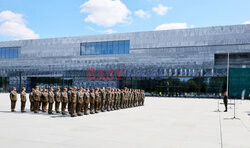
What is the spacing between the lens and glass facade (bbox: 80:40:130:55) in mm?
54500

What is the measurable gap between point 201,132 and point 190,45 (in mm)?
41087

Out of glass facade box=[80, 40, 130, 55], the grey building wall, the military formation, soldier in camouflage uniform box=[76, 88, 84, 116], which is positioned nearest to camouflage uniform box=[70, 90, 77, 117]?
the military formation

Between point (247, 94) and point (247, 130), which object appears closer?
point (247, 130)

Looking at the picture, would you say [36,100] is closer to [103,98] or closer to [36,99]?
[36,99]

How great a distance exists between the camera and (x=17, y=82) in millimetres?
61875

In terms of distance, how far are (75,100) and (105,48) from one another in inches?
1656

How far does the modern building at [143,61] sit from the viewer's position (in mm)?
47281

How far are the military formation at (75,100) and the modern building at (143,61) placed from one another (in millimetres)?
30744

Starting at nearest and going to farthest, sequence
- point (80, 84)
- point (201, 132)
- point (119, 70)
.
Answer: point (201, 132) → point (119, 70) → point (80, 84)

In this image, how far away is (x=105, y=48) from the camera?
2196 inches

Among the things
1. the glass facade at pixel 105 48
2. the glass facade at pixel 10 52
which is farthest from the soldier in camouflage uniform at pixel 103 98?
the glass facade at pixel 10 52

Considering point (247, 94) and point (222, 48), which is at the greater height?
point (222, 48)

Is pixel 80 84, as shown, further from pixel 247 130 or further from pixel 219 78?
pixel 247 130

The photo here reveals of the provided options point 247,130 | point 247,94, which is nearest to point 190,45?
point 247,94
